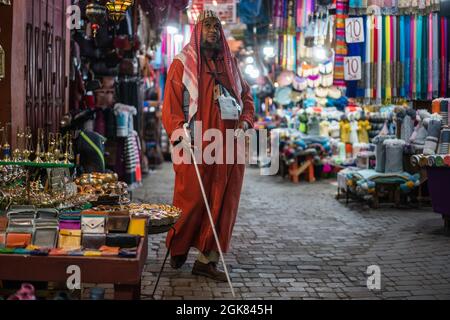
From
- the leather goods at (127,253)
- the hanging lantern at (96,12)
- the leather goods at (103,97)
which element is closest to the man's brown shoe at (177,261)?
the leather goods at (127,253)

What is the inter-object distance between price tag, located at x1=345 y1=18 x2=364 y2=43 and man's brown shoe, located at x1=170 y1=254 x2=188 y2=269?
17.2 ft

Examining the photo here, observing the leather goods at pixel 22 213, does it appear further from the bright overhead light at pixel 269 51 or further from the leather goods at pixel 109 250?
the bright overhead light at pixel 269 51

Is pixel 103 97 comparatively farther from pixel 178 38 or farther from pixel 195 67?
pixel 178 38

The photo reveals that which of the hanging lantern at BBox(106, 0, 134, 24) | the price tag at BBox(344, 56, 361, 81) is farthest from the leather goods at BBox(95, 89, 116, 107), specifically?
the price tag at BBox(344, 56, 361, 81)

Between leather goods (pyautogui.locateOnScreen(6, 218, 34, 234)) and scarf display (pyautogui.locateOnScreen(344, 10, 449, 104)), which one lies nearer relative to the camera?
leather goods (pyautogui.locateOnScreen(6, 218, 34, 234))

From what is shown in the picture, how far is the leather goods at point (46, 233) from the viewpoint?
413 centimetres

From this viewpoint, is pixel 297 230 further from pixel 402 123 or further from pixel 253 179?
pixel 253 179

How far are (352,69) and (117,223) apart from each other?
6605 millimetres

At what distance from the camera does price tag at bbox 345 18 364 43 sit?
32.8ft

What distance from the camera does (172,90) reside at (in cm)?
600

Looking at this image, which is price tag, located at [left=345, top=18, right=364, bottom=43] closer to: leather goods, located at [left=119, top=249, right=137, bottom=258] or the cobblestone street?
the cobblestone street
